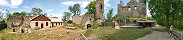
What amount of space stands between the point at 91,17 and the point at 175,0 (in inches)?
728

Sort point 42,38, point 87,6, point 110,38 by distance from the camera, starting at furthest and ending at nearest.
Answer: point 87,6 < point 42,38 < point 110,38

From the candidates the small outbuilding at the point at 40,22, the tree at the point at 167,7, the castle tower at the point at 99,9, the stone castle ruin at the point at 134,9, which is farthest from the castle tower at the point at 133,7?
the tree at the point at 167,7

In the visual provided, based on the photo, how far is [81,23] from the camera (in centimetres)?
5053

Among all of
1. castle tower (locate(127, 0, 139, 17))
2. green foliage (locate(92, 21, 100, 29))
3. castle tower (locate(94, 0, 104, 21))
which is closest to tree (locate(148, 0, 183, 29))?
green foliage (locate(92, 21, 100, 29))

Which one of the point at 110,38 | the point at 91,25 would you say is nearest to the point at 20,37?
the point at 110,38

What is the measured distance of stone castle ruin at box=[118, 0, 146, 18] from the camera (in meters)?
59.8

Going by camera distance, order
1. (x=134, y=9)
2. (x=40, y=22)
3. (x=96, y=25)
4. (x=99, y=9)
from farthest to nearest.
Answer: (x=134, y=9) → (x=40, y=22) → (x=99, y=9) → (x=96, y=25)

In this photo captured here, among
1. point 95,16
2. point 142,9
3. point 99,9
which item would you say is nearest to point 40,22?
point 95,16

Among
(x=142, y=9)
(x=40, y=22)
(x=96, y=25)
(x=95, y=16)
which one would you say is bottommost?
(x=96, y=25)

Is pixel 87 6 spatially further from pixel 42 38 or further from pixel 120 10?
pixel 42 38

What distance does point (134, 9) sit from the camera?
6012cm

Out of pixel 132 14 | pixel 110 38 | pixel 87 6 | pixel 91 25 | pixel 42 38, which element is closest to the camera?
pixel 110 38

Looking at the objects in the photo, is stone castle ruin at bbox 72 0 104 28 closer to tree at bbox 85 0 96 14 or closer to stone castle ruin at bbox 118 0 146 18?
stone castle ruin at bbox 118 0 146 18

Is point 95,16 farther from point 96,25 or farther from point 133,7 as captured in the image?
point 133,7
